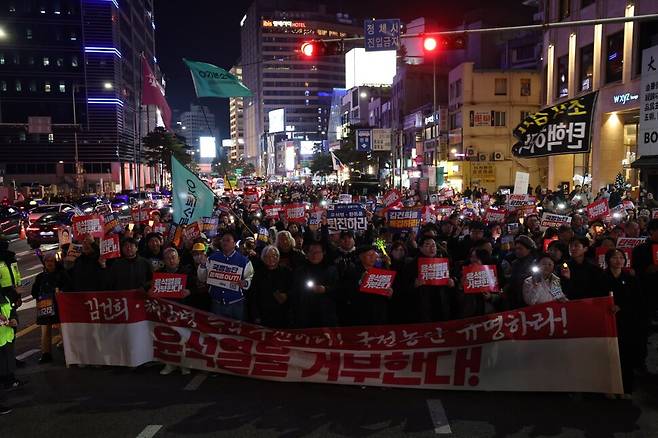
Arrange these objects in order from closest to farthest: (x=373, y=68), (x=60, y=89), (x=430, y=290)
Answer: (x=430, y=290), (x=60, y=89), (x=373, y=68)

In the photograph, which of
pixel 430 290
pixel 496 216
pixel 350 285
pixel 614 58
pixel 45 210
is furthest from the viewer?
pixel 614 58

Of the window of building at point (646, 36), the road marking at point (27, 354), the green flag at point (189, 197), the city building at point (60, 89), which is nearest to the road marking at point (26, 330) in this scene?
the road marking at point (27, 354)

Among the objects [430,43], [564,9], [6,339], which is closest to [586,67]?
[564,9]

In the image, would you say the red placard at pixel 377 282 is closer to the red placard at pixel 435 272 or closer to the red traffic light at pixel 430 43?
the red placard at pixel 435 272

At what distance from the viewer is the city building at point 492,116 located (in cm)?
4772

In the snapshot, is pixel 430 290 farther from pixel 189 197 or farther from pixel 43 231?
pixel 43 231

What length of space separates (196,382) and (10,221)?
2297 centimetres

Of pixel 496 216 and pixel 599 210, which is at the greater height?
pixel 599 210

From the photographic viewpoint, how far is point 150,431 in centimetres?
574

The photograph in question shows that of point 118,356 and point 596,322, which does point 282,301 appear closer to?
point 118,356

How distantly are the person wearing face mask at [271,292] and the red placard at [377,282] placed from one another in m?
1.14

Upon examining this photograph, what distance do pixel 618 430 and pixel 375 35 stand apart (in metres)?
9.47

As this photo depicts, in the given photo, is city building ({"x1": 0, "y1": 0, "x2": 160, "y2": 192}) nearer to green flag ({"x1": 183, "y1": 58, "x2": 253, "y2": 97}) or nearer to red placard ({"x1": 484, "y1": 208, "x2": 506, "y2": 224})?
green flag ({"x1": 183, "y1": 58, "x2": 253, "y2": 97})

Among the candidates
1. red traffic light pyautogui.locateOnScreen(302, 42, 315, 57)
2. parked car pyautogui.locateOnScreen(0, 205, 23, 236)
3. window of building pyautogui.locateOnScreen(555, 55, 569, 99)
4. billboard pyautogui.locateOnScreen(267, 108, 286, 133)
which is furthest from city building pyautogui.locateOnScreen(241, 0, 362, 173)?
red traffic light pyautogui.locateOnScreen(302, 42, 315, 57)
